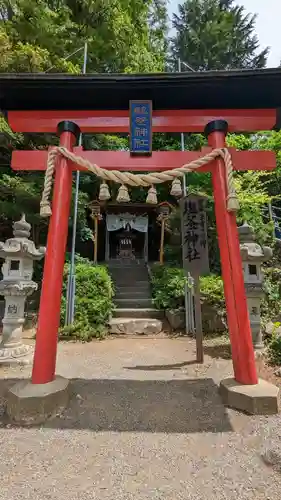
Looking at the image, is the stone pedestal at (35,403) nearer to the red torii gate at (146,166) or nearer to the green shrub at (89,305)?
the red torii gate at (146,166)

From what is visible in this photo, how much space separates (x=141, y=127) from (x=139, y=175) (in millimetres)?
758

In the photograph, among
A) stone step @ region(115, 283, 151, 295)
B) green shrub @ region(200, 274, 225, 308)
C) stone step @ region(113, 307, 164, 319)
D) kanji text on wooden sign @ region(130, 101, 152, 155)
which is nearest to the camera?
kanji text on wooden sign @ region(130, 101, 152, 155)

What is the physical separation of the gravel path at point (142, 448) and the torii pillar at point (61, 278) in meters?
0.20

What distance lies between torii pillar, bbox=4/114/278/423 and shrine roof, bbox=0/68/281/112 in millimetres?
337

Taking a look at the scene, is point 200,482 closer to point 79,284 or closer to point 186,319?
point 186,319

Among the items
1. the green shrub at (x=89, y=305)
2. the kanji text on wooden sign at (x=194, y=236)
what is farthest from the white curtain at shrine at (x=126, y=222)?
the kanji text on wooden sign at (x=194, y=236)

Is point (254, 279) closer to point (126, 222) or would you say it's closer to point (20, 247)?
point (20, 247)

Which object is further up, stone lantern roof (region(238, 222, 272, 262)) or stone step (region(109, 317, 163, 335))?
stone lantern roof (region(238, 222, 272, 262))

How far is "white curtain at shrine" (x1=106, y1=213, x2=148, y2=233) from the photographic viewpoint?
1403 cm

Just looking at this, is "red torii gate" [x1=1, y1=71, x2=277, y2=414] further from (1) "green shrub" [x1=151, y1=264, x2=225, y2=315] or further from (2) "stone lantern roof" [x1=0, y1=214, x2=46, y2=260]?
(1) "green shrub" [x1=151, y1=264, x2=225, y2=315]

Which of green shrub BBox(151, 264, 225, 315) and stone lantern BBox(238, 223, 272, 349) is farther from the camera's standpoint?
green shrub BBox(151, 264, 225, 315)

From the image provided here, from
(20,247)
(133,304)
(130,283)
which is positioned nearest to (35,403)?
(20,247)

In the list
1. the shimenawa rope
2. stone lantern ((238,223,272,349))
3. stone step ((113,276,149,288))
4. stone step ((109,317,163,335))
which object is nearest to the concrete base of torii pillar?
the shimenawa rope

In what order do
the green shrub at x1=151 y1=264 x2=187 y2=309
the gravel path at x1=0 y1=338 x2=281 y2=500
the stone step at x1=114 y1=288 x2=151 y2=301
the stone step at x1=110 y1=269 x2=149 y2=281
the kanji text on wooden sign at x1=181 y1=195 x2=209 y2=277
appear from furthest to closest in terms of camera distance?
the stone step at x1=110 y1=269 x2=149 y2=281 → the stone step at x1=114 y1=288 x2=151 y2=301 → the green shrub at x1=151 y1=264 x2=187 y2=309 → the kanji text on wooden sign at x1=181 y1=195 x2=209 y2=277 → the gravel path at x1=0 y1=338 x2=281 y2=500
